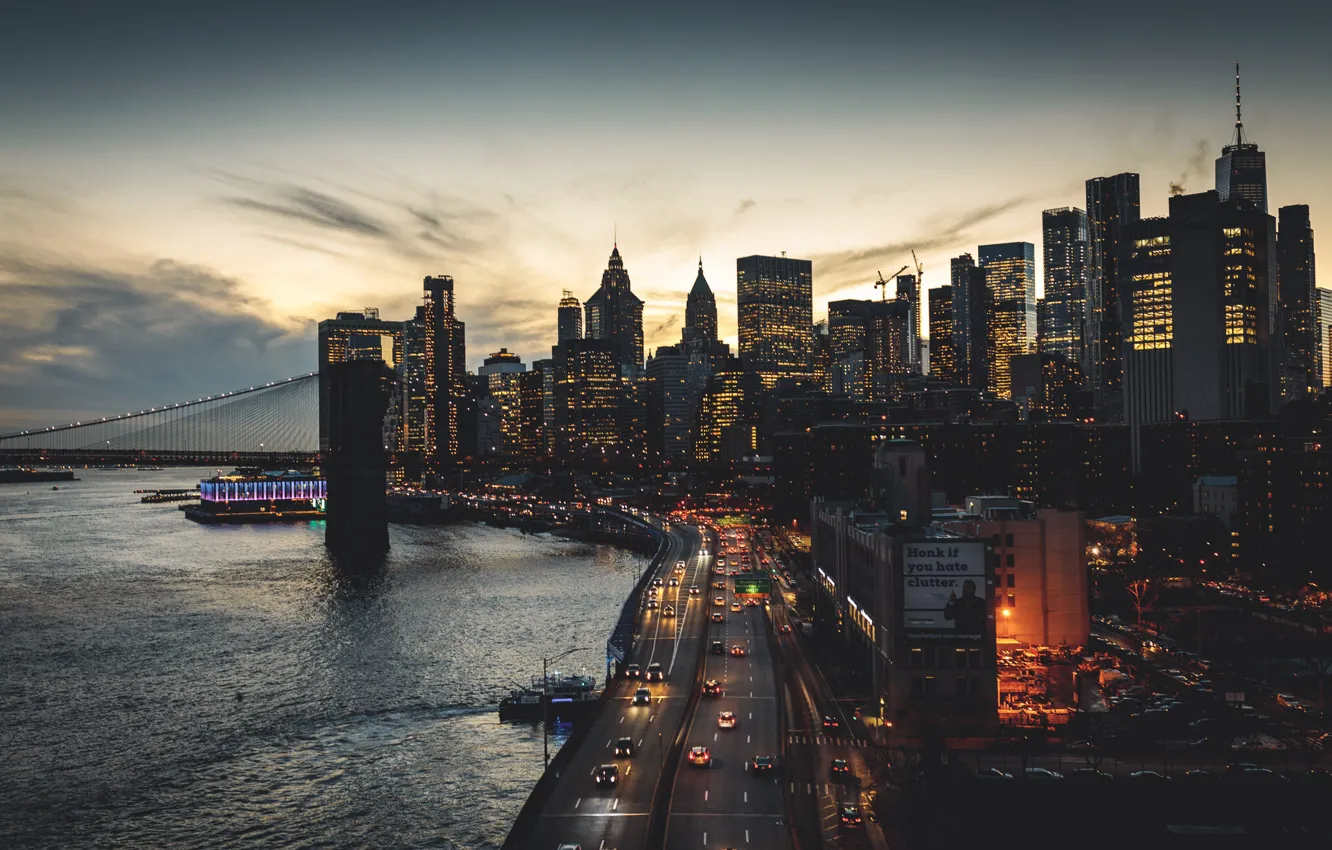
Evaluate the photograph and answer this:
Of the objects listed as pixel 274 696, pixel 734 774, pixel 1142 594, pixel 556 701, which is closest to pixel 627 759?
pixel 734 774

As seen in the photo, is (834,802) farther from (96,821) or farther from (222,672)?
(222,672)

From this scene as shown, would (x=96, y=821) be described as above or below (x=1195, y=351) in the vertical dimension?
below

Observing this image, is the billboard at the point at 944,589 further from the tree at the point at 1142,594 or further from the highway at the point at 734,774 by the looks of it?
the tree at the point at 1142,594

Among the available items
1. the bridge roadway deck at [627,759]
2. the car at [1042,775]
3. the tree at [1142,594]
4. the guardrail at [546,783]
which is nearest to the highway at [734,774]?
the bridge roadway deck at [627,759]

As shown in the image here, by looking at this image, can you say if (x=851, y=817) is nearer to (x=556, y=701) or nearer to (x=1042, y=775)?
(x=1042, y=775)

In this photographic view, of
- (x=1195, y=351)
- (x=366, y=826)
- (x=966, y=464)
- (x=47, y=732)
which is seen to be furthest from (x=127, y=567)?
(x=1195, y=351)
